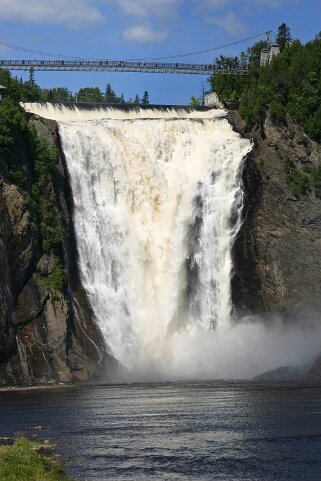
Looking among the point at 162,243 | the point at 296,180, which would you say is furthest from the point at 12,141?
the point at 296,180

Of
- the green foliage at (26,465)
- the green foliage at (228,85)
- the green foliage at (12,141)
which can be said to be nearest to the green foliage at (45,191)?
the green foliage at (12,141)

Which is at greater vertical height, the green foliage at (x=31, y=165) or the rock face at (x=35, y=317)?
the green foliage at (x=31, y=165)

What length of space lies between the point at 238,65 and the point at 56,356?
68378mm

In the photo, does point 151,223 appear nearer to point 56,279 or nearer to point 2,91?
point 56,279

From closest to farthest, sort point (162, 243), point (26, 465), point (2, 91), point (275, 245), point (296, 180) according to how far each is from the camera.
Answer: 1. point (26, 465)
2. point (2, 91)
3. point (162, 243)
4. point (275, 245)
5. point (296, 180)

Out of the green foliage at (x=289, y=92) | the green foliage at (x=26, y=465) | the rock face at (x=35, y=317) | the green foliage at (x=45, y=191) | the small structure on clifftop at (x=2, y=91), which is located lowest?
the green foliage at (x=26, y=465)

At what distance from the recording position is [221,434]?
65.5 m

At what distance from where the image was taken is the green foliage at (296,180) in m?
121

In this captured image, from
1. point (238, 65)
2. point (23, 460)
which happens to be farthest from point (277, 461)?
point (238, 65)

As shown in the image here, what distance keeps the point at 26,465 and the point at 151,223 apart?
62446 millimetres

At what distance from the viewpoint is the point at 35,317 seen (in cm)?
10062

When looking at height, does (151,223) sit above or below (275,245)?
above

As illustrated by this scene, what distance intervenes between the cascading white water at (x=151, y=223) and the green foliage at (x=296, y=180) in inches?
212

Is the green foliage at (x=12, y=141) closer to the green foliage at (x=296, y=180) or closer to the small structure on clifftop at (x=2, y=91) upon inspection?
the small structure on clifftop at (x=2, y=91)
